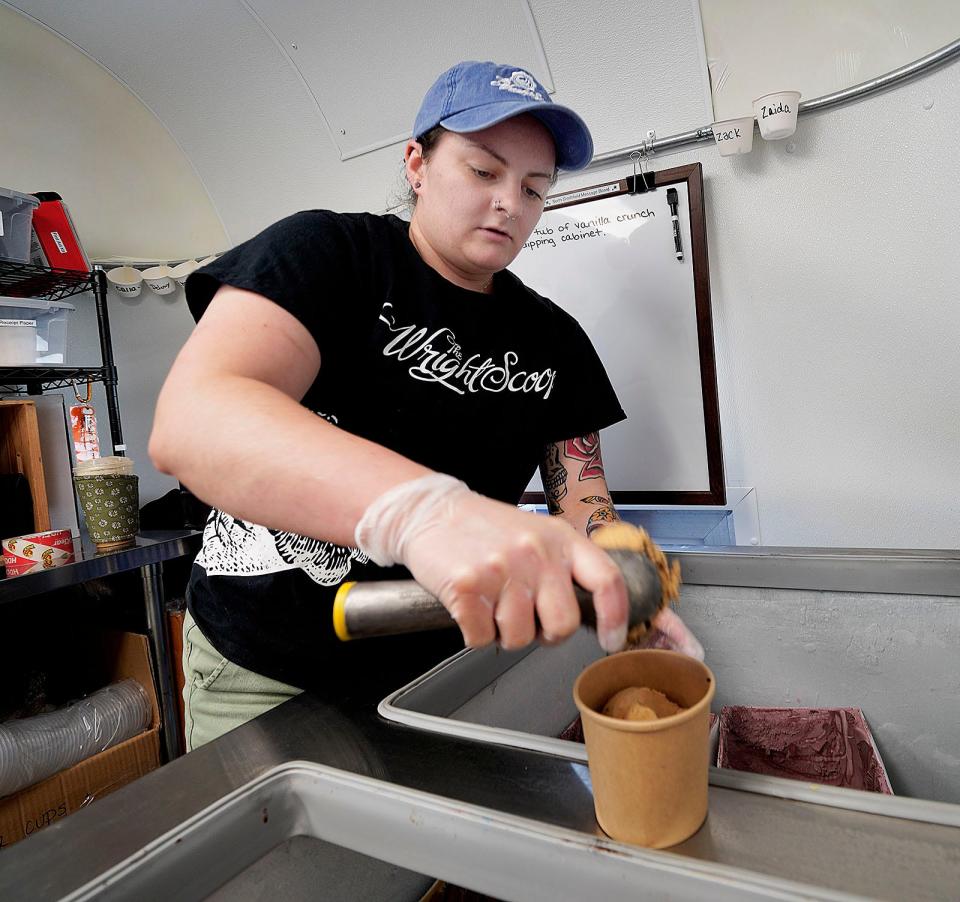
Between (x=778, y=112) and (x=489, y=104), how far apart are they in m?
0.90

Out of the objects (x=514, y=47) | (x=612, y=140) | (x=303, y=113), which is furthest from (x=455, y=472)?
(x=303, y=113)

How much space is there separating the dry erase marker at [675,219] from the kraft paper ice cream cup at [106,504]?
173cm

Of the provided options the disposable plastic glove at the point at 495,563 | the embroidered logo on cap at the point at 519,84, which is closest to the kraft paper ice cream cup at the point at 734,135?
the embroidered logo on cap at the point at 519,84

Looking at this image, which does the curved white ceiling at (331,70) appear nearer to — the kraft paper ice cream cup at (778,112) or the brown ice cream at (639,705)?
the kraft paper ice cream cup at (778,112)

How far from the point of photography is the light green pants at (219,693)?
1022 mm

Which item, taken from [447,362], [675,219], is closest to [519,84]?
[447,362]

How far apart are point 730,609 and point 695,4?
4.51ft

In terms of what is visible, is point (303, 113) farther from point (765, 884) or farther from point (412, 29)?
point (765, 884)

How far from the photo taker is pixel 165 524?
2.46 metres

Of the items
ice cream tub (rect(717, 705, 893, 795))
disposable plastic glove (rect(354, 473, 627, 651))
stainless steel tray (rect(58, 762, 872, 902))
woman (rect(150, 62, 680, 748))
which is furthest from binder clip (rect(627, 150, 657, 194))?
stainless steel tray (rect(58, 762, 872, 902))

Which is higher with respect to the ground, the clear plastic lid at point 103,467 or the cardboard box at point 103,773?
the clear plastic lid at point 103,467

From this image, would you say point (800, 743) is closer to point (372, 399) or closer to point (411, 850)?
point (411, 850)

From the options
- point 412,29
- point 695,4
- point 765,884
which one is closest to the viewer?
point 765,884

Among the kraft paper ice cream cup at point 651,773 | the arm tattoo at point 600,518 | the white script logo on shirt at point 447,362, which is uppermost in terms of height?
the white script logo on shirt at point 447,362
